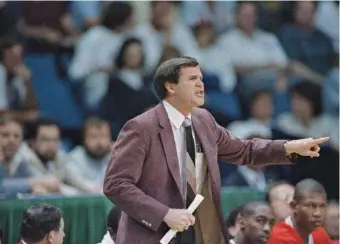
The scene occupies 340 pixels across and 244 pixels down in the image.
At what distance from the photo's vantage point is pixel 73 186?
6836 millimetres

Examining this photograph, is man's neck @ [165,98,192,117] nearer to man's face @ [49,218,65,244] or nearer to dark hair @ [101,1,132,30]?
man's face @ [49,218,65,244]

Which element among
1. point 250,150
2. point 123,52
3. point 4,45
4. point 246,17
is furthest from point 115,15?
point 250,150

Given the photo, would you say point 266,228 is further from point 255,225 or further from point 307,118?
point 307,118

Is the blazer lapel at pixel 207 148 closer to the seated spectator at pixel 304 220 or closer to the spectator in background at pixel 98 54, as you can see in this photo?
the seated spectator at pixel 304 220

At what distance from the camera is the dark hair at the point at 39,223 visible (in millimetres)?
4715

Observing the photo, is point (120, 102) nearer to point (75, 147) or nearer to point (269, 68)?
point (75, 147)

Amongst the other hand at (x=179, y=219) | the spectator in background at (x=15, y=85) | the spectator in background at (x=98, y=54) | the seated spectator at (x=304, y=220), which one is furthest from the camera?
the spectator in background at (x=98, y=54)

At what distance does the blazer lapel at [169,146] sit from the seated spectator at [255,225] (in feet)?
4.00

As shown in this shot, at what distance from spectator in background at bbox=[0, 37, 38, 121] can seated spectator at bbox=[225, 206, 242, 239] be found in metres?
2.71

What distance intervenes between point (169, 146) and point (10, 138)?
3.04 metres

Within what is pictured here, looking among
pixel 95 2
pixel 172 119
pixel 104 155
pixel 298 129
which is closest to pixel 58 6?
pixel 95 2

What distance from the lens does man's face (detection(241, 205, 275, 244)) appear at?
206 inches

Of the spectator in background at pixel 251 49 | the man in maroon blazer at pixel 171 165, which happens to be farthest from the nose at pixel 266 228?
the spectator in background at pixel 251 49

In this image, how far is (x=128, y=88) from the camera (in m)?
8.02
